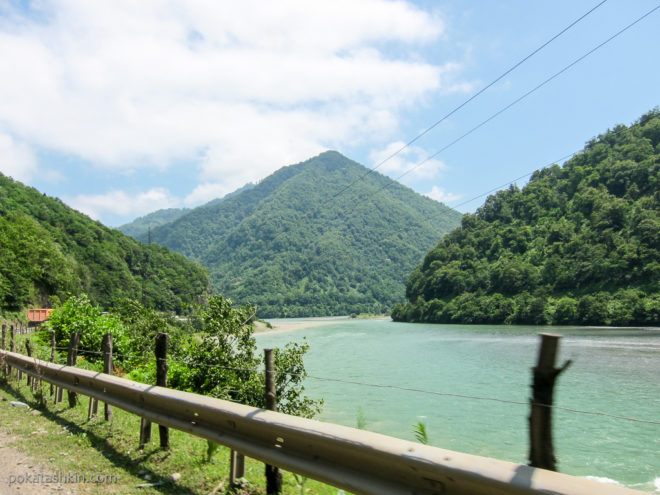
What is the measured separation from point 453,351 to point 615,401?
20.7 m

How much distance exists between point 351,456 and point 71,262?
7740 centimetres

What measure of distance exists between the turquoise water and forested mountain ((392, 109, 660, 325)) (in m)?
18.3

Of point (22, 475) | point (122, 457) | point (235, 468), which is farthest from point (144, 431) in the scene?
point (235, 468)

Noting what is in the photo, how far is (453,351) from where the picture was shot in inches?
1641

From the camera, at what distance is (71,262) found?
70.1 metres

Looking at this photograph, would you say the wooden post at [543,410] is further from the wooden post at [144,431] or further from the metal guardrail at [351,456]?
the wooden post at [144,431]

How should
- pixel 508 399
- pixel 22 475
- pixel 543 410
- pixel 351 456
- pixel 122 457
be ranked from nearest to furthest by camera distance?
pixel 543 410 → pixel 351 456 → pixel 22 475 → pixel 122 457 → pixel 508 399

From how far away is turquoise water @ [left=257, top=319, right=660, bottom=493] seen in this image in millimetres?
15109

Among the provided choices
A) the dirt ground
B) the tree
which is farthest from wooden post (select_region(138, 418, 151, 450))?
the tree

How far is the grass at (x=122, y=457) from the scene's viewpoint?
179 inches

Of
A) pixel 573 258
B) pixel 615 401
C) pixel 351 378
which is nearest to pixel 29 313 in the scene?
pixel 351 378

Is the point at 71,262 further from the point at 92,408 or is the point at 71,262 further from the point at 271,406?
the point at 271,406

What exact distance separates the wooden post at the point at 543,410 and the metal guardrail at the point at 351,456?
43 cm

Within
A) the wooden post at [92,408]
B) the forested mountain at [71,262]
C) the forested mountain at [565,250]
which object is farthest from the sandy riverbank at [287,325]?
the wooden post at [92,408]
